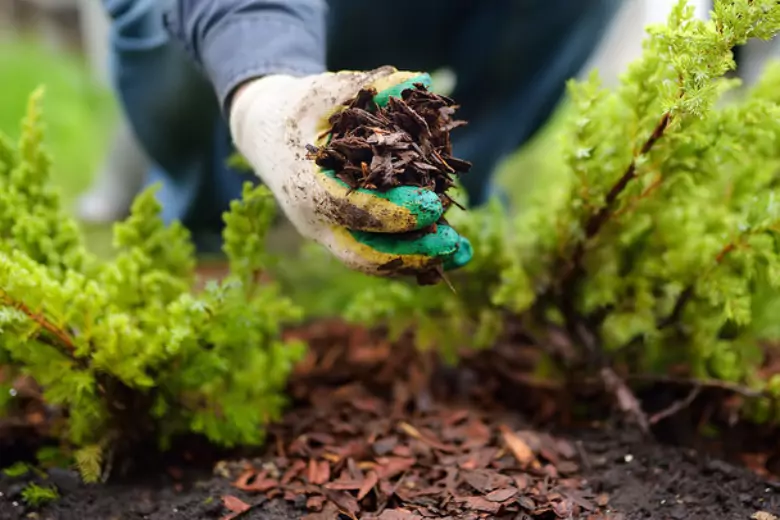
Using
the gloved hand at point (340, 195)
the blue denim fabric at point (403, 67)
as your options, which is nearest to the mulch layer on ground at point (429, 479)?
the gloved hand at point (340, 195)

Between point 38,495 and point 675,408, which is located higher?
point 675,408

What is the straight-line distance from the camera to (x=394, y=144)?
95 cm

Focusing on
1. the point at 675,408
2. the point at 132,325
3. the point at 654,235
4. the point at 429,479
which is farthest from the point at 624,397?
the point at 132,325

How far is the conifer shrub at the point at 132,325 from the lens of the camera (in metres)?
1.13

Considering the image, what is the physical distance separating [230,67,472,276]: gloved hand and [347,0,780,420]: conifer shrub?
343 mm

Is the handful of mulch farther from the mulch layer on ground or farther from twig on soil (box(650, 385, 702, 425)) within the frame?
twig on soil (box(650, 385, 702, 425))

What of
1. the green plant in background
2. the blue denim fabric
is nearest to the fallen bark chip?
the blue denim fabric

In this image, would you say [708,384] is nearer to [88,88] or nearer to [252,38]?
[252,38]

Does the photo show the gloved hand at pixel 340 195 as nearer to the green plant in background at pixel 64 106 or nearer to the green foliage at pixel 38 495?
the green foliage at pixel 38 495

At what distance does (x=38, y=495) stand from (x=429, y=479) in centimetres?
64

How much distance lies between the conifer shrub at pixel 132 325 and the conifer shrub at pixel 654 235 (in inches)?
12.8

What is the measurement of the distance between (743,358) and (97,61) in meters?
5.95

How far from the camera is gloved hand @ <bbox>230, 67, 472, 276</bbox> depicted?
96cm

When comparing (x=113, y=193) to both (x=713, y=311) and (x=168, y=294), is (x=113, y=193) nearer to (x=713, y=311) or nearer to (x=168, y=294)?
(x=168, y=294)
